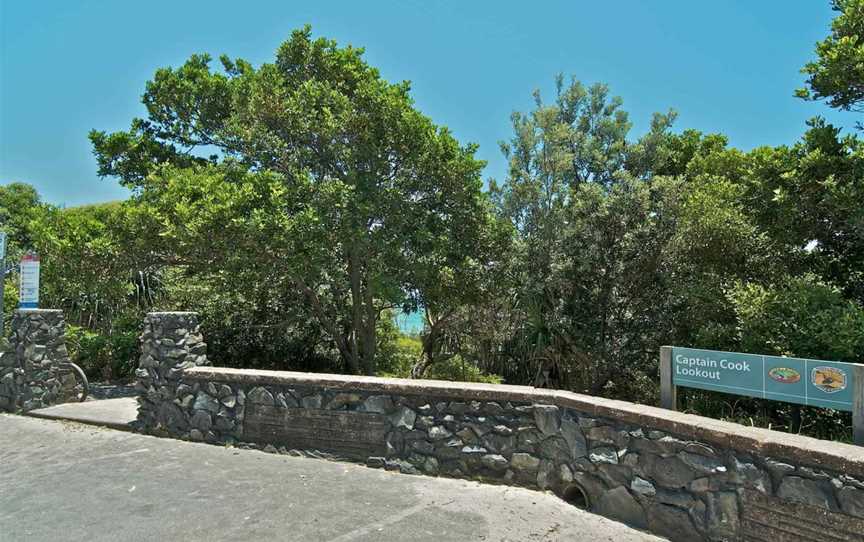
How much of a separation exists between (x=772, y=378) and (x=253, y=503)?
167 inches

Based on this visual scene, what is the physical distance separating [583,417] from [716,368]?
3.65 ft

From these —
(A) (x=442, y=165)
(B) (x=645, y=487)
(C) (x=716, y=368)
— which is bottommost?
(B) (x=645, y=487)

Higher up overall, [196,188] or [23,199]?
[23,199]

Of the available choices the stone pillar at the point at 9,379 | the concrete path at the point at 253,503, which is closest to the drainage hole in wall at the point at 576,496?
the concrete path at the point at 253,503

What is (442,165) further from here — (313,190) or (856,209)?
(856,209)

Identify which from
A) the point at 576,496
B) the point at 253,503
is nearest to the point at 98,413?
the point at 253,503

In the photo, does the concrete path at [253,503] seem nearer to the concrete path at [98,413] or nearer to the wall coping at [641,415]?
the wall coping at [641,415]

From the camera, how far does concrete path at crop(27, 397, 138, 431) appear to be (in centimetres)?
775

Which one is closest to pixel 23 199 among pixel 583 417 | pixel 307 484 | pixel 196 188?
pixel 196 188

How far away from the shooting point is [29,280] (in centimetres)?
878

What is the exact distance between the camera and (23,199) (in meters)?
29.8

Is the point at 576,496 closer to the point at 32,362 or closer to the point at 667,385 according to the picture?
the point at 667,385

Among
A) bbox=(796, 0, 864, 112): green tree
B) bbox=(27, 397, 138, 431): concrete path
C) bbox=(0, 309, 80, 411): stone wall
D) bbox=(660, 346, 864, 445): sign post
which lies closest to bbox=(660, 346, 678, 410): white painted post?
bbox=(660, 346, 864, 445): sign post

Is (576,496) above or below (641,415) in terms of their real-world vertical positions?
below
